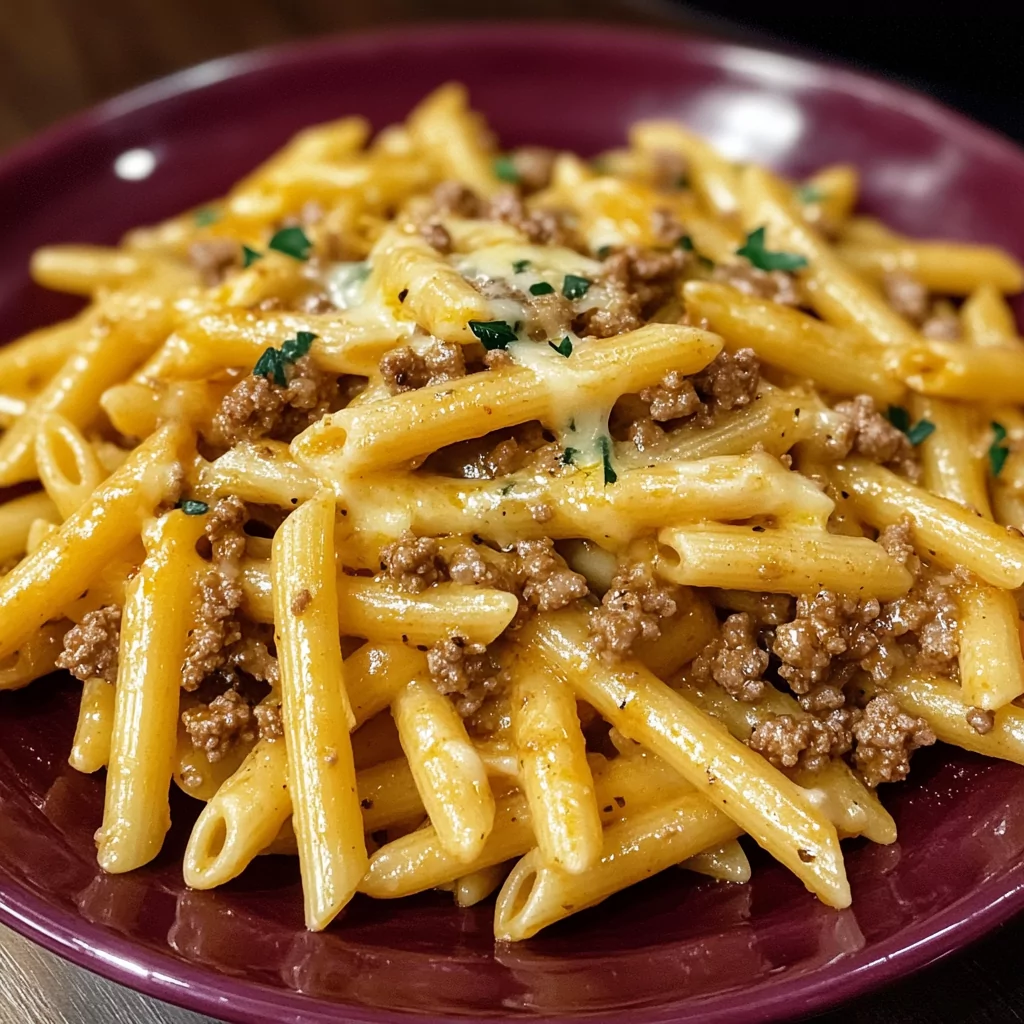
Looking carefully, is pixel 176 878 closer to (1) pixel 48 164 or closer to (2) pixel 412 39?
(1) pixel 48 164

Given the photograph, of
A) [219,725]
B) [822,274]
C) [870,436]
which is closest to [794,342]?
[870,436]

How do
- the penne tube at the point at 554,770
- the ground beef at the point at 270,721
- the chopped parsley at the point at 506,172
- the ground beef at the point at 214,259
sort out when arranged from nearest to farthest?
the penne tube at the point at 554,770, the ground beef at the point at 270,721, the ground beef at the point at 214,259, the chopped parsley at the point at 506,172

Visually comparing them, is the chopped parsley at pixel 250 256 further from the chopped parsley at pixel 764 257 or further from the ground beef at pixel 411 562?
the chopped parsley at pixel 764 257

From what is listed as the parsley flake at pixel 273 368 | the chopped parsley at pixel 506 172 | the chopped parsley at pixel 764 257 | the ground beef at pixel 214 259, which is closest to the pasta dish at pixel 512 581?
the parsley flake at pixel 273 368

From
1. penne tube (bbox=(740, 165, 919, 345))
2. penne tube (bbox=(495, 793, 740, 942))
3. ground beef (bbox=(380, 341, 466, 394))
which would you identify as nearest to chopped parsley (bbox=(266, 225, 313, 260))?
ground beef (bbox=(380, 341, 466, 394))

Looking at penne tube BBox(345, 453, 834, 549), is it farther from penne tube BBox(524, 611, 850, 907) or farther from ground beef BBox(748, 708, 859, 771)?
ground beef BBox(748, 708, 859, 771)

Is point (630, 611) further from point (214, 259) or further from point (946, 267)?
point (946, 267)
